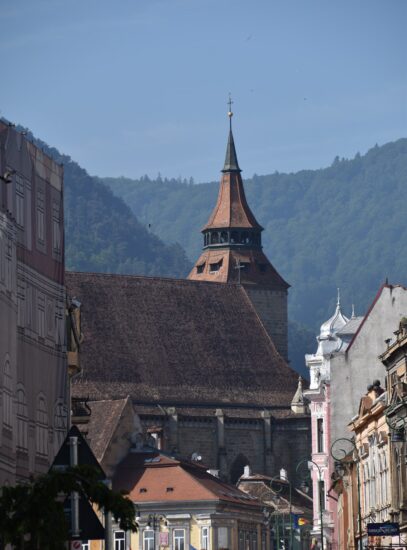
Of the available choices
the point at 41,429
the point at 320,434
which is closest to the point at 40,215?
the point at 41,429

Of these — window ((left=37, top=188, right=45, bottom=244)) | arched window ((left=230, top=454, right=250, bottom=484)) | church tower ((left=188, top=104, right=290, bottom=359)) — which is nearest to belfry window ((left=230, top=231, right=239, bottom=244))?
church tower ((left=188, top=104, right=290, bottom=359))

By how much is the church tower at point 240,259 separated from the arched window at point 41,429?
113619 millimetres

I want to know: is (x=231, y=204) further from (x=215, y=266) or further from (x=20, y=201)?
(x=20, y=201)

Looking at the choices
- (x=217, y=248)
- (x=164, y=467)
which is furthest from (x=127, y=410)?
(x=217, y=248)

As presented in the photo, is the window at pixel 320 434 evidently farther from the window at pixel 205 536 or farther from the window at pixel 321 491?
the window at pixel 205 536

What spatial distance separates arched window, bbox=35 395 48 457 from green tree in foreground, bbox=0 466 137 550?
2184 cm

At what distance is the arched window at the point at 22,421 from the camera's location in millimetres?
58312

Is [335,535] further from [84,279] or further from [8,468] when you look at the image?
[84,279]

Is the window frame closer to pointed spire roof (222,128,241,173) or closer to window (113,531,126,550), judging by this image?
window (113,531,126,550)

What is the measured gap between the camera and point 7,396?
2207 inches

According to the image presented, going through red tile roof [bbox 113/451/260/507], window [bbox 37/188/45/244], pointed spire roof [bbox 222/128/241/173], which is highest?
pointed spire roof [bbox 222/128/241/173]

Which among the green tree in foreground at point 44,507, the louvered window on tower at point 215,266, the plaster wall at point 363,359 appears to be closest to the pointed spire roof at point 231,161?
the louvered window on tower at point 215,266

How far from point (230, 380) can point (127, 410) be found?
36253 mm

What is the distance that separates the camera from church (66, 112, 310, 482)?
16300 centimetres
